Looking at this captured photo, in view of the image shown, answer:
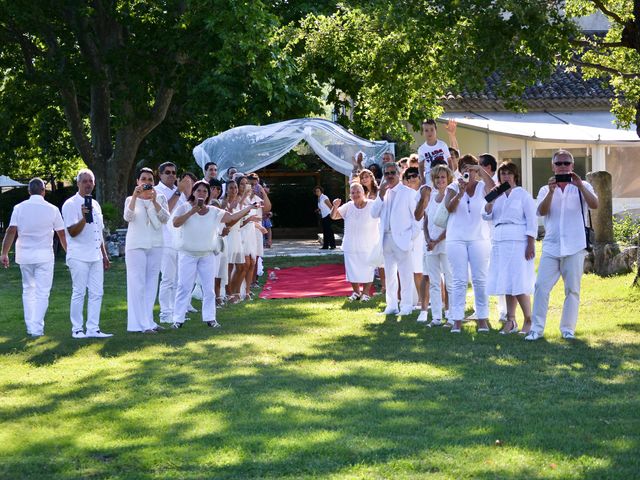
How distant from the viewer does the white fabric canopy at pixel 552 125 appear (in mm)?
32531

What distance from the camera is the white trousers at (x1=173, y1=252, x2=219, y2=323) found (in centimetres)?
1435

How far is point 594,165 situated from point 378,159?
12206 millimetres

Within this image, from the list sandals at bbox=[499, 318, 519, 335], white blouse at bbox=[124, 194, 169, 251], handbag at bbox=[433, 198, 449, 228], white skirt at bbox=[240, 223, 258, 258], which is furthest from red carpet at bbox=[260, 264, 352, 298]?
sandals at bbox=[499, 318, 519, 335]

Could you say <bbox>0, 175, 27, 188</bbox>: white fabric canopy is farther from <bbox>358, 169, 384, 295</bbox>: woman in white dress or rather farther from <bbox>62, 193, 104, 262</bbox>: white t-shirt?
<bbox>62, 193, 104, 262</bbox>: white t-shirt

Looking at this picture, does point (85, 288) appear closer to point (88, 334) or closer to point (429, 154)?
point (88, 334)

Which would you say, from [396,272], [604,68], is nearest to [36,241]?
[396,272]

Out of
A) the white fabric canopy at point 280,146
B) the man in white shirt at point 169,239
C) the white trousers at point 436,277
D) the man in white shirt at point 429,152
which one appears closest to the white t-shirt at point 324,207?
the white fabric canopy at point 280,146

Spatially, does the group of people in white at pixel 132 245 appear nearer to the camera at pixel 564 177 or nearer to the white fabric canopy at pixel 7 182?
the camera at pixel 564 177

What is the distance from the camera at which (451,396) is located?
9211mm

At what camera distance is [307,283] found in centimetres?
2125

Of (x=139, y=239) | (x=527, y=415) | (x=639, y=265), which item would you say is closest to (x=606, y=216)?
(x=639, y=265)

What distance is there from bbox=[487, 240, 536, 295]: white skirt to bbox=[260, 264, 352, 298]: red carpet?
5913mm

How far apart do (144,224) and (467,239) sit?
396 centimetres

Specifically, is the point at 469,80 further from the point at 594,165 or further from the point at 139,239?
the point at 594,165
